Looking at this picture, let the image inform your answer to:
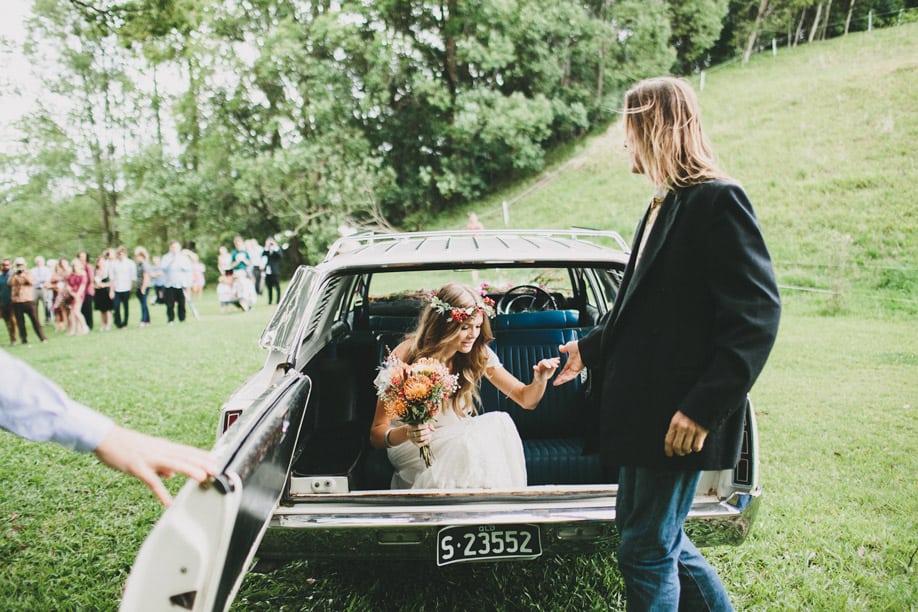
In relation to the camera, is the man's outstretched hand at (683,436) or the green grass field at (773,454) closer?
the man's outstretched hand at (683,436)

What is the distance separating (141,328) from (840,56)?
100 ft

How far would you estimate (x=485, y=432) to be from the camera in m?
2.75

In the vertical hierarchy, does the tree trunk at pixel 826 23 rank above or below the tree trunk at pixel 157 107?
above

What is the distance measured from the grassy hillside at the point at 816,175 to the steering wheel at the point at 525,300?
6.51m

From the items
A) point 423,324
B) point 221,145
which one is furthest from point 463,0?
point 423,324

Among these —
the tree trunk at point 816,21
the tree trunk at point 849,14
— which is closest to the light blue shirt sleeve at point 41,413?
the tree trunk at point 849,14

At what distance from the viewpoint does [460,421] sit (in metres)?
2.87

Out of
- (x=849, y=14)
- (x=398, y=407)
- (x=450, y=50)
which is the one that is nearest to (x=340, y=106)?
(x=450, y=50)

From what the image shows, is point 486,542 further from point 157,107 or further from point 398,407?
point 157,107

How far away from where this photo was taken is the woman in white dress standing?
8.69ft

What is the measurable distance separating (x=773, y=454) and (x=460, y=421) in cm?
280

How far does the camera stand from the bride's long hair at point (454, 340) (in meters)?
2.96

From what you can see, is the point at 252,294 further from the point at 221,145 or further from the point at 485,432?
the point at 485,432

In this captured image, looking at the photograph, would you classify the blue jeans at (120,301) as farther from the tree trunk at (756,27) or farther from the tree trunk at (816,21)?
the tree trunk at (816,21)
